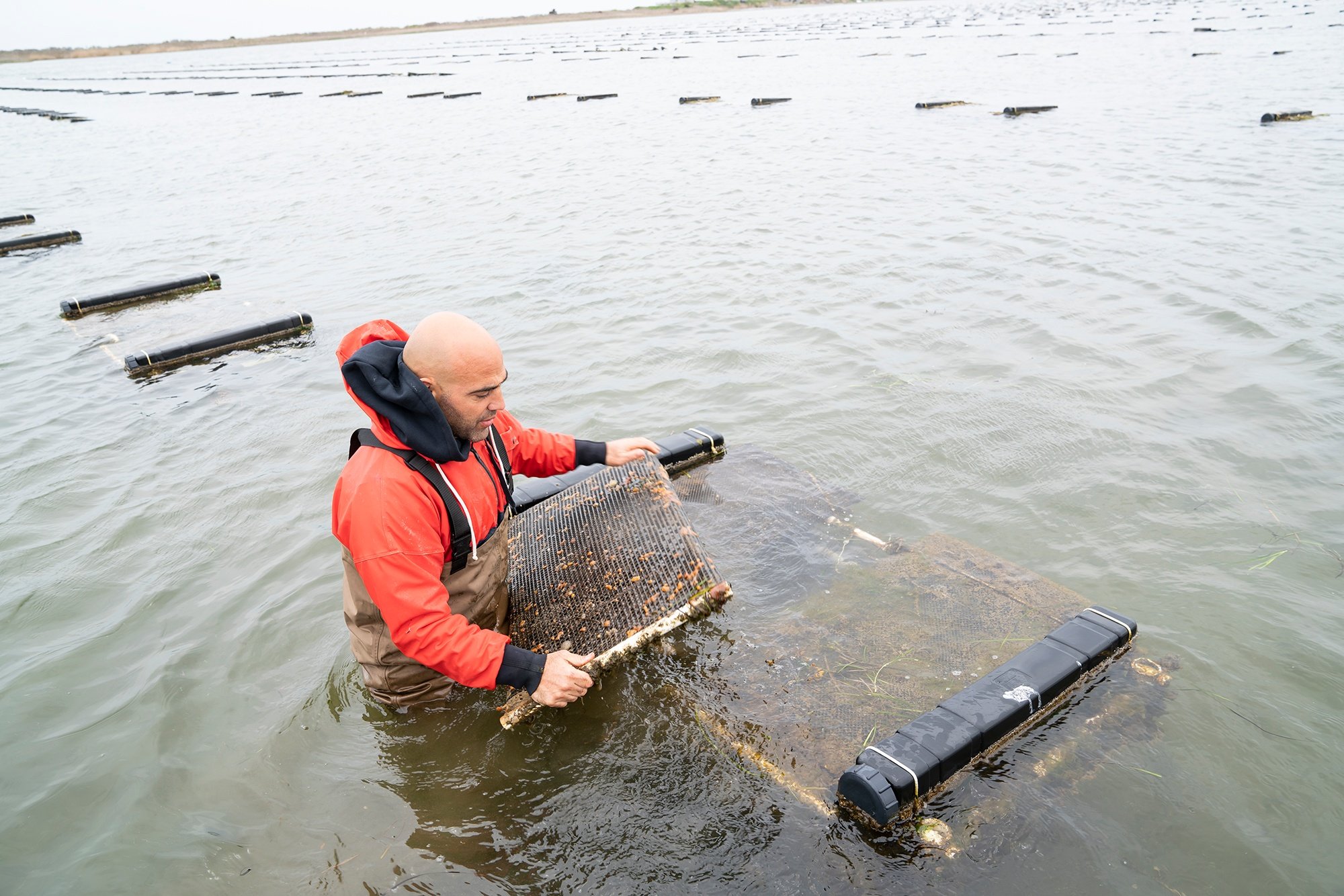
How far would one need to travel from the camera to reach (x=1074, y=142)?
15320 mm

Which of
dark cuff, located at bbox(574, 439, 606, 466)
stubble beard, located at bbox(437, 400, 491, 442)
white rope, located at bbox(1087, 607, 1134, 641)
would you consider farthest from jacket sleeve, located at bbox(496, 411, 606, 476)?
white rope, located at bbox(1087, 607, 1134, 641)

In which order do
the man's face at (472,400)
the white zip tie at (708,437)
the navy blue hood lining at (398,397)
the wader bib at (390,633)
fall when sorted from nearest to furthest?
the navy blue hood lining at (398,397), the man's face at (472,400), the wader bib at (390,633), the white zip tie at (708,437)

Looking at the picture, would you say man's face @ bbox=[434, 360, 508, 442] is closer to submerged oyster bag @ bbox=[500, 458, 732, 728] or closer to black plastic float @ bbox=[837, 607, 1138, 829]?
submerged oyster bag @ bbox=[500, 458, 732, 728]

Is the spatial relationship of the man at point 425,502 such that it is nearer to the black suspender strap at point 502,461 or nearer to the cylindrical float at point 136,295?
the black suspender strap at point 502,461

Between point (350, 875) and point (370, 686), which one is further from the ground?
point (370, 686)

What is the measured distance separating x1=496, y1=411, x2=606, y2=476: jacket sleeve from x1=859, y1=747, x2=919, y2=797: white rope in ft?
6.32

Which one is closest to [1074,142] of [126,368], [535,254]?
[535,254]

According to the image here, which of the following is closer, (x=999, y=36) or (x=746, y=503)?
(x=746, y=503)

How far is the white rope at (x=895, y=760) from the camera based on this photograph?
9.70 ft

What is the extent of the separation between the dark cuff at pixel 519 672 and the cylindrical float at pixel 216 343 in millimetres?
7372

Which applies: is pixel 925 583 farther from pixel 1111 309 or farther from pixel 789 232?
pixel 789 232

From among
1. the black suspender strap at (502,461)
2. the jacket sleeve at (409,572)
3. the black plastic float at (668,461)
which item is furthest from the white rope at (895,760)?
the black plastic float at (668,461)

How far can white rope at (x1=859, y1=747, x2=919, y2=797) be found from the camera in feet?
9.70

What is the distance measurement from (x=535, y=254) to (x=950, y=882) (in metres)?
10.3
